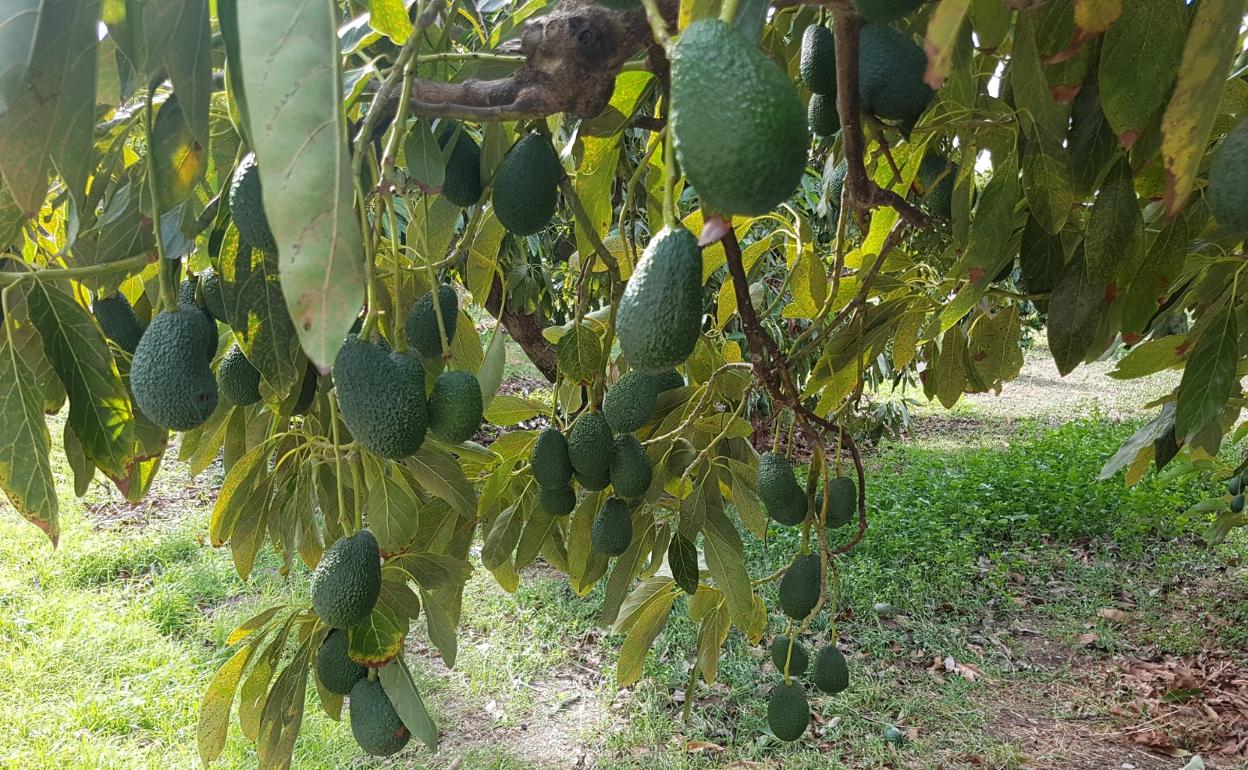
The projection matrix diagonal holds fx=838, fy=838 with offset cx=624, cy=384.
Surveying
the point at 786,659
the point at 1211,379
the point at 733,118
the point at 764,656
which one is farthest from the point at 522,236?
the point at 764,656

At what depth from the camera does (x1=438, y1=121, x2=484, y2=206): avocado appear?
1150 millimetres

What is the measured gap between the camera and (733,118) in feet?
1.55

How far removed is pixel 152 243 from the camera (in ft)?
2.89

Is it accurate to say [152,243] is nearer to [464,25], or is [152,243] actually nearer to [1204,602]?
[464,25]

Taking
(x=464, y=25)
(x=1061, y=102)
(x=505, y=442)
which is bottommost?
(x=505, y=442)

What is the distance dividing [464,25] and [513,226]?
79 centimetres

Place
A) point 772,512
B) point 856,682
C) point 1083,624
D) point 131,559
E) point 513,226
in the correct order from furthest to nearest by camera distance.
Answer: point 131,559
point 1083,624
point 856,682
point 772,512
point 513,226

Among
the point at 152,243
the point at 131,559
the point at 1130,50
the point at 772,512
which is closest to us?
the point at 1130,50

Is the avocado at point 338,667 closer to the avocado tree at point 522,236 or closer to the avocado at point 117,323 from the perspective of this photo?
the avocado tree at point 522,236

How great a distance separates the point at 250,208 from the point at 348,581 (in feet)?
1.63

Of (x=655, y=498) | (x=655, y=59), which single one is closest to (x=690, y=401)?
(x=655, y=498)

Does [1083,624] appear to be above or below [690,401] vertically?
below

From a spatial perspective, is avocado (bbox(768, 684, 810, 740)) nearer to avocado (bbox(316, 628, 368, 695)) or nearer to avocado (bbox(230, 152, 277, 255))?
avocado (bbox(316, 628, 368, 695))

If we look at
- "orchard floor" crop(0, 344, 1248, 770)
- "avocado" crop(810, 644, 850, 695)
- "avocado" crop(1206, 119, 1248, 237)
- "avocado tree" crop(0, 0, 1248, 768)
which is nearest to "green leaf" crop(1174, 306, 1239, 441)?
"avocado tree" crop(0, 0, 1248, 768)
